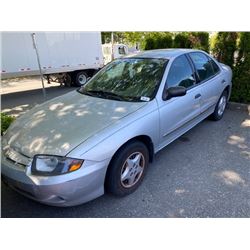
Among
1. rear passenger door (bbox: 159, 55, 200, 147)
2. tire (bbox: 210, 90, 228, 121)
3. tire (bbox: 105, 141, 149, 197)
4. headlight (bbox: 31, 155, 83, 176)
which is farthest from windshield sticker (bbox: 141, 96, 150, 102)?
tire (bbox: 210, 90, 228, 121)

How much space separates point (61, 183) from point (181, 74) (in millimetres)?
2413

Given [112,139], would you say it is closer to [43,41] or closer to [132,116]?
[132,116]

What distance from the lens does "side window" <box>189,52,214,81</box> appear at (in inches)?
163

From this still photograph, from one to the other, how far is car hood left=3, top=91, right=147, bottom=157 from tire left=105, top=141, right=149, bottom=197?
375 mm

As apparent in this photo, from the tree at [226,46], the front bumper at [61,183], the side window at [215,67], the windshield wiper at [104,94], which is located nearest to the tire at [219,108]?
the side window at [215,67]

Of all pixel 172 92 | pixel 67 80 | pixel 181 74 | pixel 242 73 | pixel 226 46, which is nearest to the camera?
pixel 172 92

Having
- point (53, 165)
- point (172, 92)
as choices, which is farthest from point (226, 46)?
point (53, 165)

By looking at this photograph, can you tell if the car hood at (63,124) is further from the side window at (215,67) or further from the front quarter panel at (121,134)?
the side window at (215,67)

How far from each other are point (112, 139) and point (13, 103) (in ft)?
23.5

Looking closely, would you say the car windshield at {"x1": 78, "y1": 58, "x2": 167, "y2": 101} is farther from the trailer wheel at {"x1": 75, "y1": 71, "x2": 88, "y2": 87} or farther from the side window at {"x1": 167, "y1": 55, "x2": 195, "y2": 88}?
the trailer wheel at {"x1": 75, "y1": 71, "x2": 88, "y2": 87}

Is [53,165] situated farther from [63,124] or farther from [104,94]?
[104,94]

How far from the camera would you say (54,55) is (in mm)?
10523

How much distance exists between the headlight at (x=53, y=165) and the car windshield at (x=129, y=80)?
49.0 inches

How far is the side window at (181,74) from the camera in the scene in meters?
3.49
